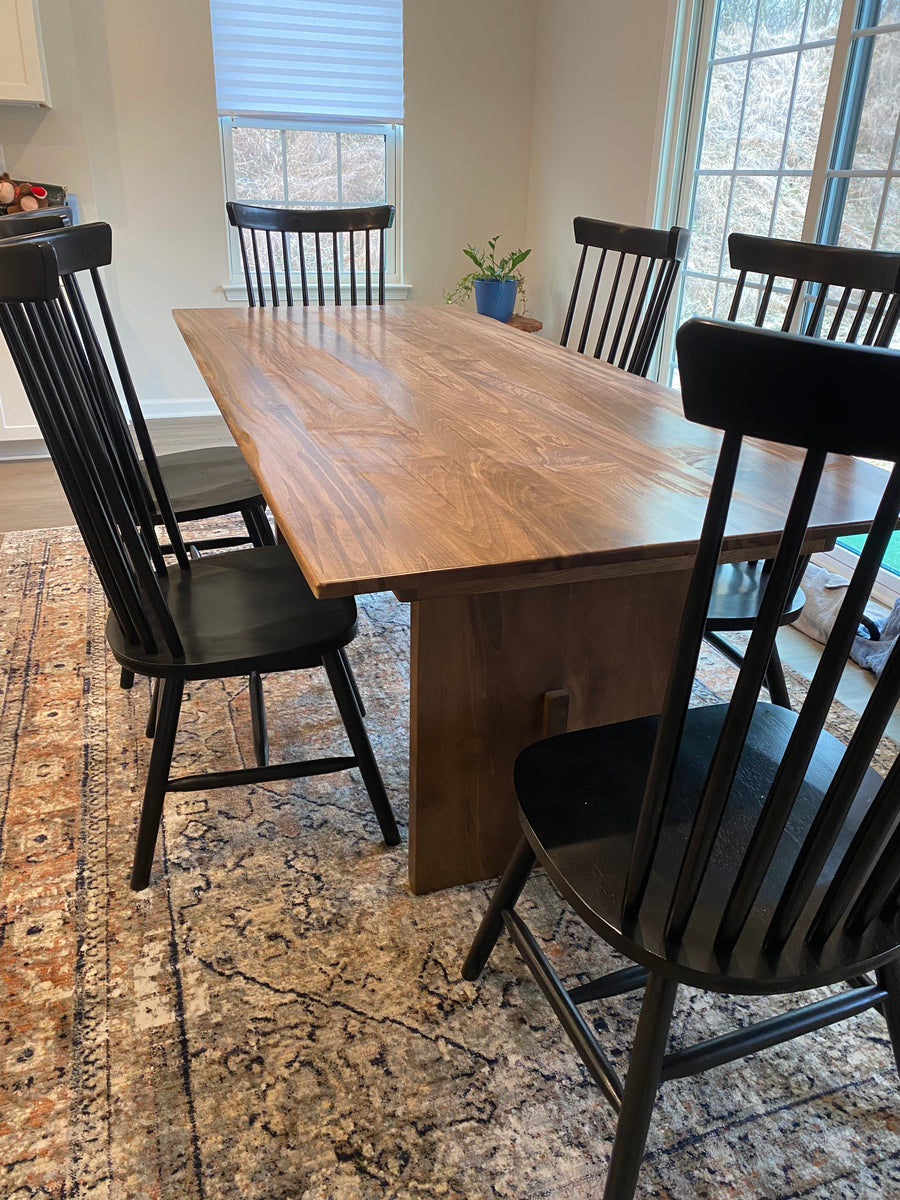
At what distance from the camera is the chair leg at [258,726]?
178cm

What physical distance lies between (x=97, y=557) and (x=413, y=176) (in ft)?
12.8

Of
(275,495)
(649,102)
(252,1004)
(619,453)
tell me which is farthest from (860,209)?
(252,1004)

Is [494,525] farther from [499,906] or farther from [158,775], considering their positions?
[158,775]

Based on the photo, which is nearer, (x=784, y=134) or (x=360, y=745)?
(x=360, y=745)

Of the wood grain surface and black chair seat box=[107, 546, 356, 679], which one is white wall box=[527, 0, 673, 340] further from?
black chair seat box=[107, 546, 356, 679]

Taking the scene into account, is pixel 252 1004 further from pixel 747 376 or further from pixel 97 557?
pixel 747 376

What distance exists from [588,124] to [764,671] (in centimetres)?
408

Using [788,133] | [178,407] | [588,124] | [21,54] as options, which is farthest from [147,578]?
[588,124]

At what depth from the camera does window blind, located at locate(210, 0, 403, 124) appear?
4043 mm

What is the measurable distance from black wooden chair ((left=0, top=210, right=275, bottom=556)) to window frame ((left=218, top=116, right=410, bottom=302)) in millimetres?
2429

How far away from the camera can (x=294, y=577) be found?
1640mm

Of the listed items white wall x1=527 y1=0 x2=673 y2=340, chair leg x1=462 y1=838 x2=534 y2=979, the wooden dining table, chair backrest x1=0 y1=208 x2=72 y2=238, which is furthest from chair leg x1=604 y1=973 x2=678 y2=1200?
white wall x1=527 y1=0 x2=673 y2=340

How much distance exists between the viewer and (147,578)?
1304mm

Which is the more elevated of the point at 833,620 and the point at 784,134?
the point at 784,134
